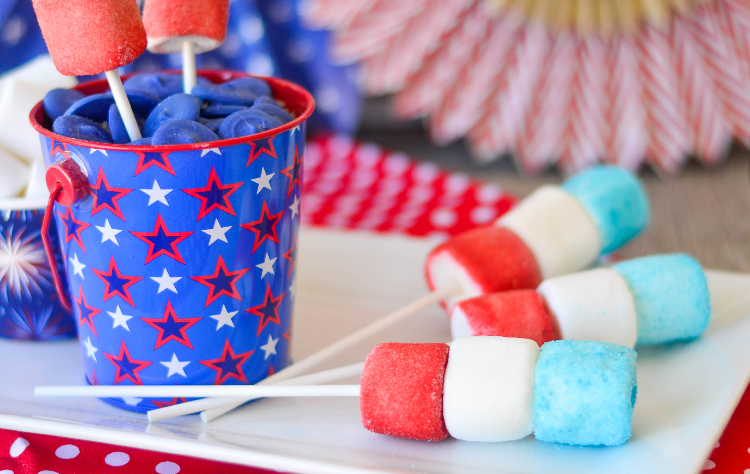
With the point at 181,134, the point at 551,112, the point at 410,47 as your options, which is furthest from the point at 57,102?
the point at 551,112

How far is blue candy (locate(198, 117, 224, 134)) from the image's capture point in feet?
1.74

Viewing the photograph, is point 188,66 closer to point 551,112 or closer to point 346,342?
point 346,342

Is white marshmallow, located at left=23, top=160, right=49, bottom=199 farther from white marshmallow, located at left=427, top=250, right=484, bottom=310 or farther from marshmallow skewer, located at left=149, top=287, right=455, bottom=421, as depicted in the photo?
white marshmallow, located at left=427, top=250, right=484, bottom=310

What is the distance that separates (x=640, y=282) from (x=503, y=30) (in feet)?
2.36

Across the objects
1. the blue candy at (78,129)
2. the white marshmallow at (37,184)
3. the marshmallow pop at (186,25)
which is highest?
the marshmallow pop at (186,25)

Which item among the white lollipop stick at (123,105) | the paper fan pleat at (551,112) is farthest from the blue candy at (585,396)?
the paper fan pleat at (551,112)

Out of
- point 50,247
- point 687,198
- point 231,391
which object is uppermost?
point 50,247

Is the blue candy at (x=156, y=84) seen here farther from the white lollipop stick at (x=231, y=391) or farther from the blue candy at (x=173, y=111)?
the white lollipop stick at (x=231, y=391)

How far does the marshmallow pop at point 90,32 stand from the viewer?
18.3 inches

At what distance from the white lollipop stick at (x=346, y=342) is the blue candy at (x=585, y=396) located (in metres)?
0.20

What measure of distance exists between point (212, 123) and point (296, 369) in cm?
22

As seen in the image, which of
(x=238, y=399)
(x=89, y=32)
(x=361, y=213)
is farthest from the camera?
(x=361, y=213)

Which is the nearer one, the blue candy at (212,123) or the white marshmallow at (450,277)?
the blue candy at (212,123)

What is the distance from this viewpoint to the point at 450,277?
0.72 m
